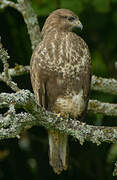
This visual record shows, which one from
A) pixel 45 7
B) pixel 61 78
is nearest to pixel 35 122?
pixel 61 78

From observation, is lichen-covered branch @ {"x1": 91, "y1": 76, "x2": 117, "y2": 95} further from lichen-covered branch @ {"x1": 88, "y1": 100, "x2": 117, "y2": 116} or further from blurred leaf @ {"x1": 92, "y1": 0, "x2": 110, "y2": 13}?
blurred leaf @ {"x1": 92, "y1": 0, "x2": 110, "y2": 13}

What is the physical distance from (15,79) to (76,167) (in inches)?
54.9

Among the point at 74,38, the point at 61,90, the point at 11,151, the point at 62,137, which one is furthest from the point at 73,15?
the point at 11,151

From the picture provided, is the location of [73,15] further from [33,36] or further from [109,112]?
[109,112]

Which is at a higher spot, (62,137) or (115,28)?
(115,28)

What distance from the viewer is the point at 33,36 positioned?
596 cm

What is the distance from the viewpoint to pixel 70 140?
6.79m

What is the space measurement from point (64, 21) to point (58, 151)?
4.43 feet

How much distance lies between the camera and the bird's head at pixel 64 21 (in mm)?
5800

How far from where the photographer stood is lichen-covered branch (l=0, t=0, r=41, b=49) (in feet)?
19.1

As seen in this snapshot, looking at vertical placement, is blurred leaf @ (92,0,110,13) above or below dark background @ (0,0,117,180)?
above

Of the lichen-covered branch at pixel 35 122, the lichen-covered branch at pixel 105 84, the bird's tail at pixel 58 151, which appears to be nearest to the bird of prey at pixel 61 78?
the bird's tail at pixel 58 151

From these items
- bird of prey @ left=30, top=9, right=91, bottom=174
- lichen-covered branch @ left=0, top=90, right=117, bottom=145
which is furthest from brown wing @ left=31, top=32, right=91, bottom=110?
lichen-covered branch @ left=0, top=90, right=117, bottom=145

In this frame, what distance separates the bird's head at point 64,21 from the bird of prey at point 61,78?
25 centimetres
